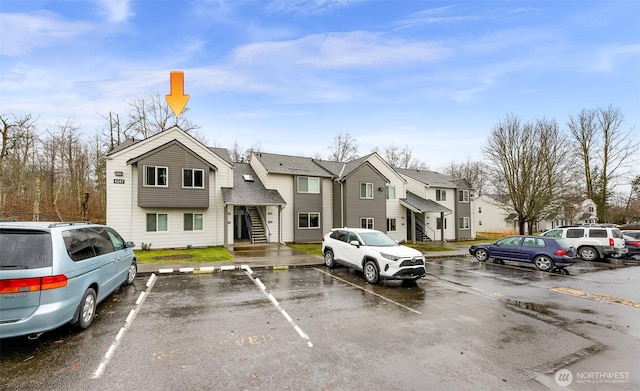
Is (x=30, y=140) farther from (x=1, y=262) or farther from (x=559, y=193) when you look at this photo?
(x=559, y=193)

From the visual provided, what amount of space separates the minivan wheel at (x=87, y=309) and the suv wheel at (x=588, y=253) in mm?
23940

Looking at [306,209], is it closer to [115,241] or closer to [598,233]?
[115,241]

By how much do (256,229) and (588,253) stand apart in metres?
22.1

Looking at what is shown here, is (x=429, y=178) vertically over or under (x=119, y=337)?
over

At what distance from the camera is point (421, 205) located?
2844 cm

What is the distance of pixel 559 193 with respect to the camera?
25094mm

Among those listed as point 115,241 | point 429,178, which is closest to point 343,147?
point 429,178

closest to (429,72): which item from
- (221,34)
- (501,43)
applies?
(501,43)

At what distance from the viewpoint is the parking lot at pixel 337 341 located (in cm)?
408

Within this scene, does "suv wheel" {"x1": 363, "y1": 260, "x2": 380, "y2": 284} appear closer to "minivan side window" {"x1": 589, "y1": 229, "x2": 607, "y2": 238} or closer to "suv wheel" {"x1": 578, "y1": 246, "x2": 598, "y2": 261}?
"suv wheel" {"x1": 578, "y1": 246, "x2": 598, "y2": 261}

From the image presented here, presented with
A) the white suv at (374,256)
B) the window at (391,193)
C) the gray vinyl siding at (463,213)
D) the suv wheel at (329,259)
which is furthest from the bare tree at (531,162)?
the suv wheel at (329,259)

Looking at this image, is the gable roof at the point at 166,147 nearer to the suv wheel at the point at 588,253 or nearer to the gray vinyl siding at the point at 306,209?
the gray vinyl siding at the point at 306,209

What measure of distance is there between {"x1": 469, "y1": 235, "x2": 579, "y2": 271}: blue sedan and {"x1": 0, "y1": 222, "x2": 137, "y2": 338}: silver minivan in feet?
55.7

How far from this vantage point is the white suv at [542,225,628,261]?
54.9 feet
